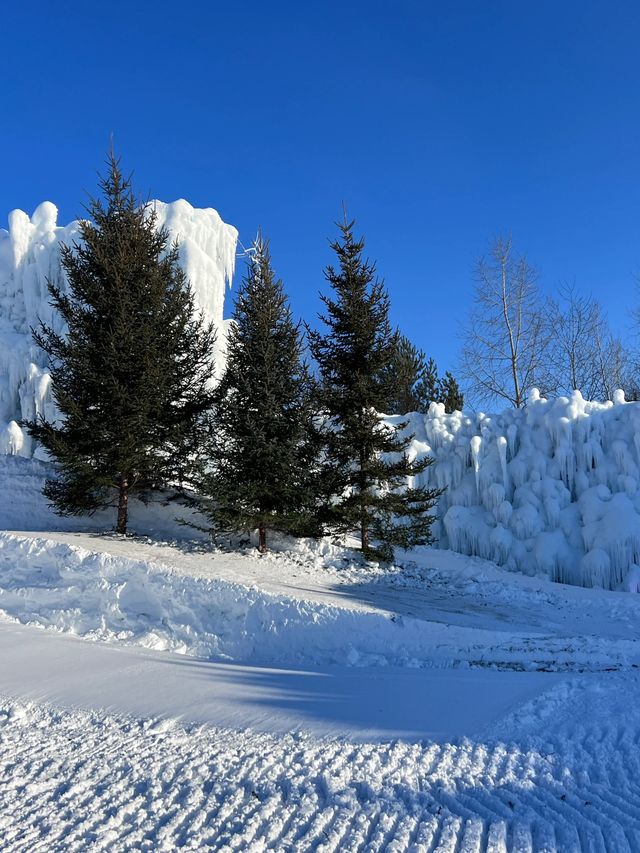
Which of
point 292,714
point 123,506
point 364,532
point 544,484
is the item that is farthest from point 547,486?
point 292,714

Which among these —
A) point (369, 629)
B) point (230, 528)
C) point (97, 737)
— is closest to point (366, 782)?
point (97, 737)

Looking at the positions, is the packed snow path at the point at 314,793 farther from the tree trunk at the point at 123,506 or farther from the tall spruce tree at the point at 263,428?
the tree trunk at the point at 123,506

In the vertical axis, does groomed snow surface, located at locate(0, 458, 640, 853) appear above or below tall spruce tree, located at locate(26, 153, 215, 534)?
below

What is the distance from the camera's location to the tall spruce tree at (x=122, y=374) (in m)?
10.1

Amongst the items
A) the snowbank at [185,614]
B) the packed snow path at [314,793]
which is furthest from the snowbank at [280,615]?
the packed snow path at [314,793]

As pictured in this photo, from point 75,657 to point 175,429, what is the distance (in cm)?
548

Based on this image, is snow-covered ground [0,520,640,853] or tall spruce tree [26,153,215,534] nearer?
snow-covered ground [0,520,640,853]

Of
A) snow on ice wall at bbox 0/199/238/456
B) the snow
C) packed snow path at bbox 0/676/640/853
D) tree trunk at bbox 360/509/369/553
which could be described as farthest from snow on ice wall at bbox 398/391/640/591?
snow on ice wall at bbox 0/199/238/456

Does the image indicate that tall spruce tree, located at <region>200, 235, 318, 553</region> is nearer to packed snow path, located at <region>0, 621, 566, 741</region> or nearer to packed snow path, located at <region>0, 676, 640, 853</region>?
packed snow path, located at <region>0, 621, 566, 741</region>

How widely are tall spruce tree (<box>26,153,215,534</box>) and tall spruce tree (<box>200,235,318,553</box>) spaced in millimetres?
935

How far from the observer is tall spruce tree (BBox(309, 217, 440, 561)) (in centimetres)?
1109

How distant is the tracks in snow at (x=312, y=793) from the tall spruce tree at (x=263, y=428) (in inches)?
244

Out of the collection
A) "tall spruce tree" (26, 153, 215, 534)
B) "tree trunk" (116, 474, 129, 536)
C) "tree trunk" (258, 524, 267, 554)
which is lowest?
"tree trunk" (258, 524, 267, 554)

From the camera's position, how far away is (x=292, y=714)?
419 centimetres
